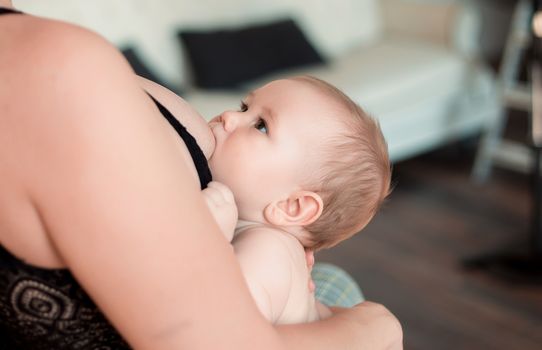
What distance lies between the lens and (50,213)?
1.83 feet

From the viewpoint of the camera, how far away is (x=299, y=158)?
3.15 feet

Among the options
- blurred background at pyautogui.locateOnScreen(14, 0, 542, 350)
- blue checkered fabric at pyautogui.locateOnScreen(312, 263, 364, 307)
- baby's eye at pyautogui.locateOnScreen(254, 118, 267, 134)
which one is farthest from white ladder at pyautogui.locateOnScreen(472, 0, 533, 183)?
baby's eye at pyautogui.locateOnScreen(254, 118, 267, 134)

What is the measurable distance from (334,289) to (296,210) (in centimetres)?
44

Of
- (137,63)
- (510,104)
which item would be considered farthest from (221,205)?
(510,104)

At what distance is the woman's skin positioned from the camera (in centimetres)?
53

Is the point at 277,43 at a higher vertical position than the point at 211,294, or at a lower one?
lower

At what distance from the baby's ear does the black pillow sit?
7.38ft

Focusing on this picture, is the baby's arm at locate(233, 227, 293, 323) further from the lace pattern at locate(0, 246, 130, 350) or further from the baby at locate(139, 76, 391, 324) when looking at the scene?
the lace pattern at locate(0, 246, 130, 350)

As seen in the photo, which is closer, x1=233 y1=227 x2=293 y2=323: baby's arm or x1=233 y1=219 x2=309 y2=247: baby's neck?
x1=233 y1=227 x2=293 y2=323: baby's arm

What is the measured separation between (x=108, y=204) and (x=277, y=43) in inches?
119

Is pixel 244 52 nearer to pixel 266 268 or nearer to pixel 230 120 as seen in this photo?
pixel 230 120

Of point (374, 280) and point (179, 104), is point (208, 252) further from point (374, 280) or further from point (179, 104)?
point (374, 280)

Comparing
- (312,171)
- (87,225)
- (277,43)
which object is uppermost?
(87,225)

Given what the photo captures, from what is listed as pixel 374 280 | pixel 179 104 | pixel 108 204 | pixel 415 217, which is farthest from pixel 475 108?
pixel 108 204
